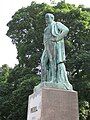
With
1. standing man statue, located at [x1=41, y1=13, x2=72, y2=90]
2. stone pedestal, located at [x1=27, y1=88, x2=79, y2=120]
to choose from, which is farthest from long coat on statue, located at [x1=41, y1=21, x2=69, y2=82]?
stone pedestal, located at [x1=27, y1=88, x2=79, y2=120]

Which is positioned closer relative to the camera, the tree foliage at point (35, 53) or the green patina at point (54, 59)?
the green patina at point (54, 59)

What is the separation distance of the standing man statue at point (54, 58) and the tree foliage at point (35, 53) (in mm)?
8404

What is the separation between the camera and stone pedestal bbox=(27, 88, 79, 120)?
8734 mm

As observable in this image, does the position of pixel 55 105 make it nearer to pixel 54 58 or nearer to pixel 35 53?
pixel 54 58

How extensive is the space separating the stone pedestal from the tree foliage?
874cm

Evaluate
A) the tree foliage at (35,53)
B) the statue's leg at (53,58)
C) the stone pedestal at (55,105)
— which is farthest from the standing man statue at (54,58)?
the tree foliage at (35,53)

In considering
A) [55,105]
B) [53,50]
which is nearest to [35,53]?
[53,50]

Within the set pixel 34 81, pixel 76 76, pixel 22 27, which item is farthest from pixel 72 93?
pixel 22 27

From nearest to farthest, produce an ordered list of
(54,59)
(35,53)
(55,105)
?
(55,105) < (54,59) < (35,53)

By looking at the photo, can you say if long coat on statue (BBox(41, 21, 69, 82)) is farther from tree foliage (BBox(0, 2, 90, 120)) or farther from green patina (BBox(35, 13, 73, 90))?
tree foliage (BBox(0, 2, 90, 120))

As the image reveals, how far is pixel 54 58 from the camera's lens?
961cm

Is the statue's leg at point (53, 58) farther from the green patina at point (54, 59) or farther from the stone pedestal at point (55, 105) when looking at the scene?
the stone pedestal at point (55, 105)

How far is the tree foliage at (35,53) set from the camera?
18469 millimetres

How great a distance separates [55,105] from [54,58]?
58.0 inches
